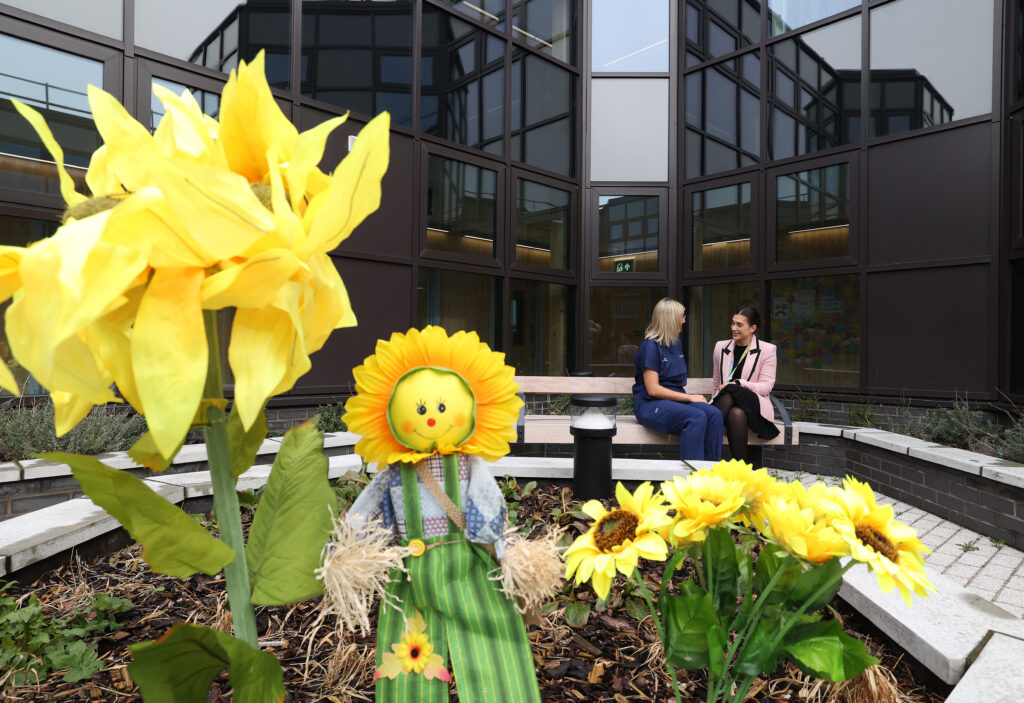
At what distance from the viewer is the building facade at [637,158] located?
5578 mm

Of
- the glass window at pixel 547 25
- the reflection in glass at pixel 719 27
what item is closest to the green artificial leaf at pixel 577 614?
the glass window at pixel 547 25

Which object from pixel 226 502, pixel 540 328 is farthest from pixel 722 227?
pixel 226 502

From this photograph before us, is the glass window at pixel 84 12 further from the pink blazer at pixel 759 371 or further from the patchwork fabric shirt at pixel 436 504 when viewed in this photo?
the pink blazer at pixel 759 371

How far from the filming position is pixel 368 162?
0.52 metres

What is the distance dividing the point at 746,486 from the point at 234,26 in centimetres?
667

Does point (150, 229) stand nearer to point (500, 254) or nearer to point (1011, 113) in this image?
point (500, 254)

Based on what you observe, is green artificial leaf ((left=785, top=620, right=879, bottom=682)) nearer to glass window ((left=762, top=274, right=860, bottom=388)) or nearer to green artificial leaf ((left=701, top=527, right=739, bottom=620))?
green artificial leaf ((left=701, top=527, right=739, bottom=620))

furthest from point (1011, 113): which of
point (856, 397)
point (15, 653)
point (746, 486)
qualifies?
point (15, 653)

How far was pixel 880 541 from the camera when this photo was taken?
2.73ft

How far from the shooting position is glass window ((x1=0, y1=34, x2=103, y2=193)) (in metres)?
4.60

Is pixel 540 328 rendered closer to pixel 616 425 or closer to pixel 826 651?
pixel 616 425

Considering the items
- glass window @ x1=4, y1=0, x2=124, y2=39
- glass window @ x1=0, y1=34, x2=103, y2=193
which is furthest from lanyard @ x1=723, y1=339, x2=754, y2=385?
glass window @ x1=4, y1=0, x2=124, y2=39

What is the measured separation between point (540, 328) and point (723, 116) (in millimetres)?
3998

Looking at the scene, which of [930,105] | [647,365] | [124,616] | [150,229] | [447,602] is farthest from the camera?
[930,105]
